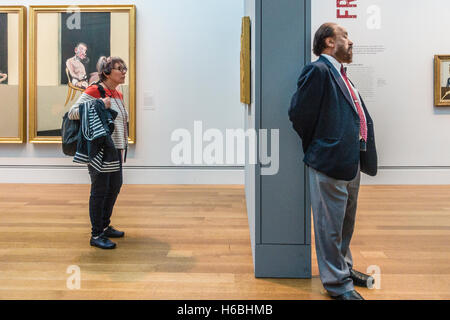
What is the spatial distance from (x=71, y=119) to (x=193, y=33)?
465 cm

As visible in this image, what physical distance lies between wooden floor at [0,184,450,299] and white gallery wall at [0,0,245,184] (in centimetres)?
139

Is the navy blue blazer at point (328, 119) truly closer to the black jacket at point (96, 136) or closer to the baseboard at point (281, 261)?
the baseboard at point (281, 261)

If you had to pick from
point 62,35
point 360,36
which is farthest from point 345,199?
point 62,35

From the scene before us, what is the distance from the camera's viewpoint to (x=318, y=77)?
2.23m

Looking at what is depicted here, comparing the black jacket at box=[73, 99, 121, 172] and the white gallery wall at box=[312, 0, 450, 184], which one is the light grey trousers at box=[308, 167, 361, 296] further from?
the white gallery wall at box=[312, 0, 450, 184]

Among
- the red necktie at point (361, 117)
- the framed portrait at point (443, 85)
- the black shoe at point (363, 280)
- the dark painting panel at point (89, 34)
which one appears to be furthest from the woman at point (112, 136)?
the framed portrait at point (443, 85)

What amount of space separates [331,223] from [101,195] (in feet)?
7.03

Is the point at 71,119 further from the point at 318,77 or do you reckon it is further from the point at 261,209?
the point at 318,77

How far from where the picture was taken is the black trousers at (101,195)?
10.9ft

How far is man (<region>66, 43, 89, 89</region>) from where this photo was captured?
717 cm

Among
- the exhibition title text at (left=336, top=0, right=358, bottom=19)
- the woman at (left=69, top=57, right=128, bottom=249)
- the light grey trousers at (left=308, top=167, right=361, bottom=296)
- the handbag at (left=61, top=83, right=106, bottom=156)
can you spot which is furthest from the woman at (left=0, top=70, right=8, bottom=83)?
the light grey trousers at (left=308, top=167, right=361, bottom=296)

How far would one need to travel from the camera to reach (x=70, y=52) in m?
7.19

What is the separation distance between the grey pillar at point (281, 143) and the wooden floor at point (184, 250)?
0.20m

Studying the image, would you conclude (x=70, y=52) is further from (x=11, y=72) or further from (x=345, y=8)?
(x=345, y=8)
